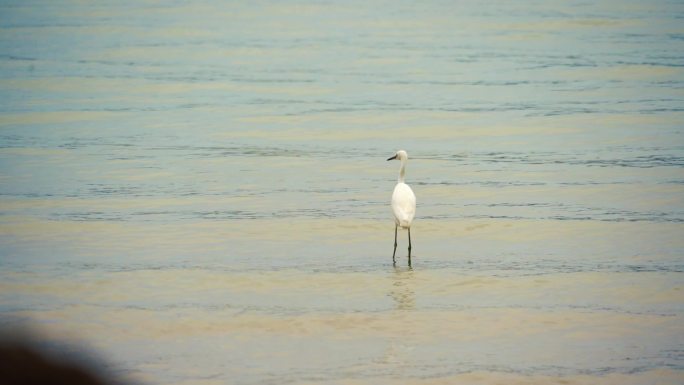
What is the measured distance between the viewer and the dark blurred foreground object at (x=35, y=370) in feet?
2.36

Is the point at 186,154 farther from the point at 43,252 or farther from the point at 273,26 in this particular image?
the point at 273,26

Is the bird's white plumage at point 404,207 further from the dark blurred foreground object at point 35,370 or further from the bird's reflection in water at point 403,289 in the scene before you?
the dark blurred foreground object at point 35,370

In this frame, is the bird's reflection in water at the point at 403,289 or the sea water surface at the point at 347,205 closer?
the sea water surface at the point at 347,205

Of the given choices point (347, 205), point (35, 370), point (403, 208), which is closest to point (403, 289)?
point (403, 208)

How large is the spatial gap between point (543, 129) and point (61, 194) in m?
7.57

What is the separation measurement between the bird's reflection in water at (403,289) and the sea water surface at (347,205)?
29 mm

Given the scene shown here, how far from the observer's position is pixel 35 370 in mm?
721

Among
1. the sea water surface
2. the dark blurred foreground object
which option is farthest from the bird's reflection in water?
the dark blurred foreground object

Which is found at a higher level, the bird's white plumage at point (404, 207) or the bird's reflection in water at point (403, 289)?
the bird's white plumage at point (404, 207)

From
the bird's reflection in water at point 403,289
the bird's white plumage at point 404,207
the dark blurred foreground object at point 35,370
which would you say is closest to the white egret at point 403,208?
the bird's white plumage at point 404,207

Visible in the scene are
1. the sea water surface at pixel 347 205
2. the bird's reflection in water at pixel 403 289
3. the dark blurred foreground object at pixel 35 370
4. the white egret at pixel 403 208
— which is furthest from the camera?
the white egret at pixel 403 208

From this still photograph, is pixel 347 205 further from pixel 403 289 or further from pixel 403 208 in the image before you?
pixel 403 289

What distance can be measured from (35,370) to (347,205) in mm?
11540

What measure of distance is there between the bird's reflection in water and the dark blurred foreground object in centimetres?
776
